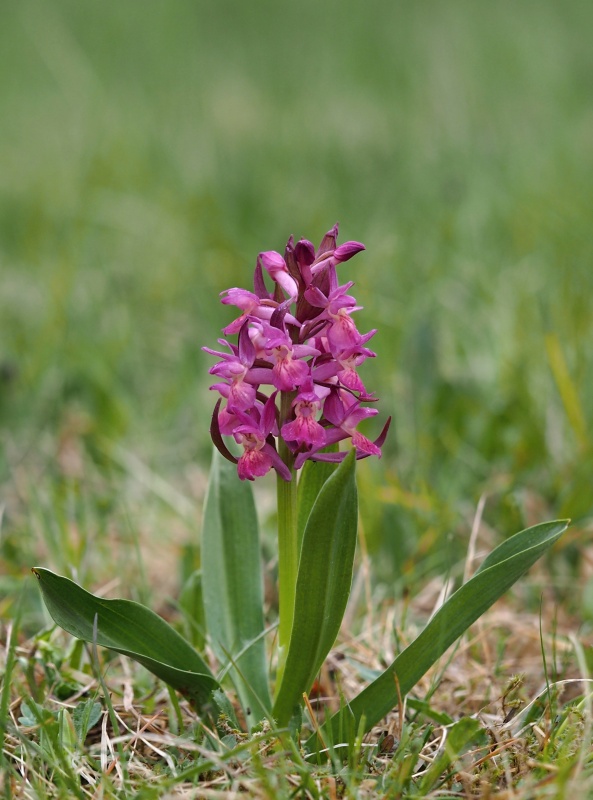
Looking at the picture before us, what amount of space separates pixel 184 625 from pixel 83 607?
2.39ft

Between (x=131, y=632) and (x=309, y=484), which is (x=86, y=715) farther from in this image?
(x=309, y=484)

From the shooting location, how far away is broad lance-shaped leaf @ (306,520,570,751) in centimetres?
173

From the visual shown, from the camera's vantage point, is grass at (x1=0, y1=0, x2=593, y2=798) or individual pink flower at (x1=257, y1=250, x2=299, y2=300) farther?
grass at (x1=0, y1=0, x2=593, y2=798)

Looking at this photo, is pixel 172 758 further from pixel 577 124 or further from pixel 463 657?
pixel 577 124

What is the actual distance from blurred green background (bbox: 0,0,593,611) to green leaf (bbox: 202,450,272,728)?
18.0 inches

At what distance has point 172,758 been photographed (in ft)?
5.83

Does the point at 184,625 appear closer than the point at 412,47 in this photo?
Yes

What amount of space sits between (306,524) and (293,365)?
0.32 m

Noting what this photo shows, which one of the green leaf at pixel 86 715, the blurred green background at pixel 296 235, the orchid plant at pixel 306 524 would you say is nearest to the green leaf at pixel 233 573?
the orchid plant at pixel 306 524

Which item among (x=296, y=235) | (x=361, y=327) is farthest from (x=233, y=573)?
(x=296, y=235)

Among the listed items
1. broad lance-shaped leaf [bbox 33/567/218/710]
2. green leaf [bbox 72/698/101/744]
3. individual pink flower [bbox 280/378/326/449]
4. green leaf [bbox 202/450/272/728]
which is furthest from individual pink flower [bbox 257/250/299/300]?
green leaf [bbox 72/698/101/744]

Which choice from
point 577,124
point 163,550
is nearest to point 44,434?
point 163,550

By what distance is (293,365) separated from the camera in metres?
1.70

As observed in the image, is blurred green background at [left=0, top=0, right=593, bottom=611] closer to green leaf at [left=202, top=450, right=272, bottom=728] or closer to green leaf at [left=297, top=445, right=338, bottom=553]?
green leaf at [left=297, top=445, right=338, bottom=553]
